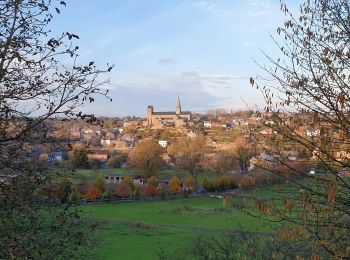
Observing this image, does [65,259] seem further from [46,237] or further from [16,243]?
[16,243]

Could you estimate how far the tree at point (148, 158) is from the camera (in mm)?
59056

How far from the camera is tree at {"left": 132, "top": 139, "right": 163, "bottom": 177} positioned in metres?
59.1

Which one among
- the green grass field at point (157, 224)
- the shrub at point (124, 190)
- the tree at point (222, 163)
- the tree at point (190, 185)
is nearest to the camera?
the green grass field at point (157, 224)

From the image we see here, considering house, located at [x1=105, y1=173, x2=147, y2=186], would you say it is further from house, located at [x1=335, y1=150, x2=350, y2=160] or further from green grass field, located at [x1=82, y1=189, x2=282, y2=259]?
house, located at [x1=335, y1=150, x2=350, y2=160]

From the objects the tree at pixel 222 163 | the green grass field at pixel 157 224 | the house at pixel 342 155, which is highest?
the house at pixel 342 155

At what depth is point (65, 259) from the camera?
5672mm

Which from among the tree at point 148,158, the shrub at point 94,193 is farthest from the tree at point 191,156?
the shrub at point 94,193

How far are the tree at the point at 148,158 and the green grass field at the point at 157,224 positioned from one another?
1064 centimetres

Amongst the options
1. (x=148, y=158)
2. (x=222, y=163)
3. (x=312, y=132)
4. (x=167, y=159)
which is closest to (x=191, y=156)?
(x=222, y=163)

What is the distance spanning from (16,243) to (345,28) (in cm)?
463

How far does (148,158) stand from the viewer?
197 ft

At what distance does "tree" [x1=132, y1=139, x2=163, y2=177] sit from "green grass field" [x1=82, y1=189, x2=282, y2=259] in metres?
10.6

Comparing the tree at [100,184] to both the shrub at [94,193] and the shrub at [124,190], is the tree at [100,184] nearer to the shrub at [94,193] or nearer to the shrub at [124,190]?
the shrub at [94,193]

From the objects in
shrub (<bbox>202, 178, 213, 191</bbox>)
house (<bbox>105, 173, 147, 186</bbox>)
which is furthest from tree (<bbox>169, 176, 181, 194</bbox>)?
house (<bbox>105, 173, 147, 186</bbox>)
